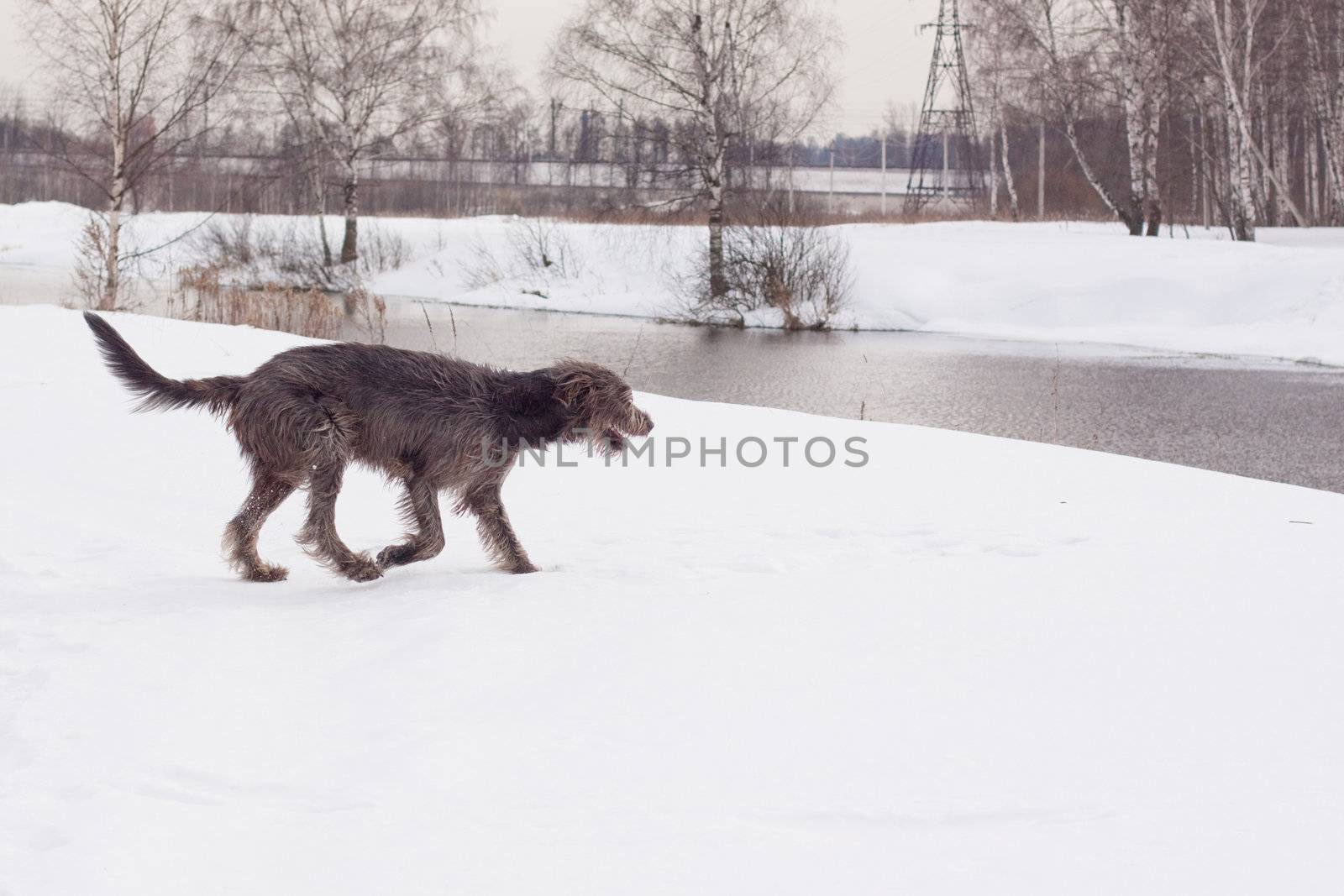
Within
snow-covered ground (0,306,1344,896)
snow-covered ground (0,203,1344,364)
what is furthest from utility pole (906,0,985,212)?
snow-covered ground (0,306,1344,896)

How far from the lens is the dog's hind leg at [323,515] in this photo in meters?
4.78

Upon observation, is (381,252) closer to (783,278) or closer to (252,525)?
(783,278)

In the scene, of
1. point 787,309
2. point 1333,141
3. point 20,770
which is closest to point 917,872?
point 20,770

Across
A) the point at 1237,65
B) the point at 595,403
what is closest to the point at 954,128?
the point at 1237,65

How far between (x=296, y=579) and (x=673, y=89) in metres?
20.2

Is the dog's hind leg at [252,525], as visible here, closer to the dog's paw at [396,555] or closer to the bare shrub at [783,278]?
the dog's paw at [396,555]

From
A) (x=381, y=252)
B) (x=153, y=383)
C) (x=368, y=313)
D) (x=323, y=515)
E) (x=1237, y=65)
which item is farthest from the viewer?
(x=381, y=252)

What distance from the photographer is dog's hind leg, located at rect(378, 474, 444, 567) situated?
499 cm

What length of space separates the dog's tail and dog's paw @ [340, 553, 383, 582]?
782mm

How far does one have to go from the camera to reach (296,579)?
502 centimetres

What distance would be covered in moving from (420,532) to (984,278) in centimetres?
1945

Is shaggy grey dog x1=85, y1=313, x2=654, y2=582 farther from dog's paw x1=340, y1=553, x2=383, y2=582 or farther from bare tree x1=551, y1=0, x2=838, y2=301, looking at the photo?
bare tree x1=551, y1=0, x2=838, y2=301

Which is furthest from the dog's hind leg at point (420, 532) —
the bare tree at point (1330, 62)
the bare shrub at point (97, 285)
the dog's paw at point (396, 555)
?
the bare tree at point (1330, 62)

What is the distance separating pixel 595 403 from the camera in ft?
16.5
